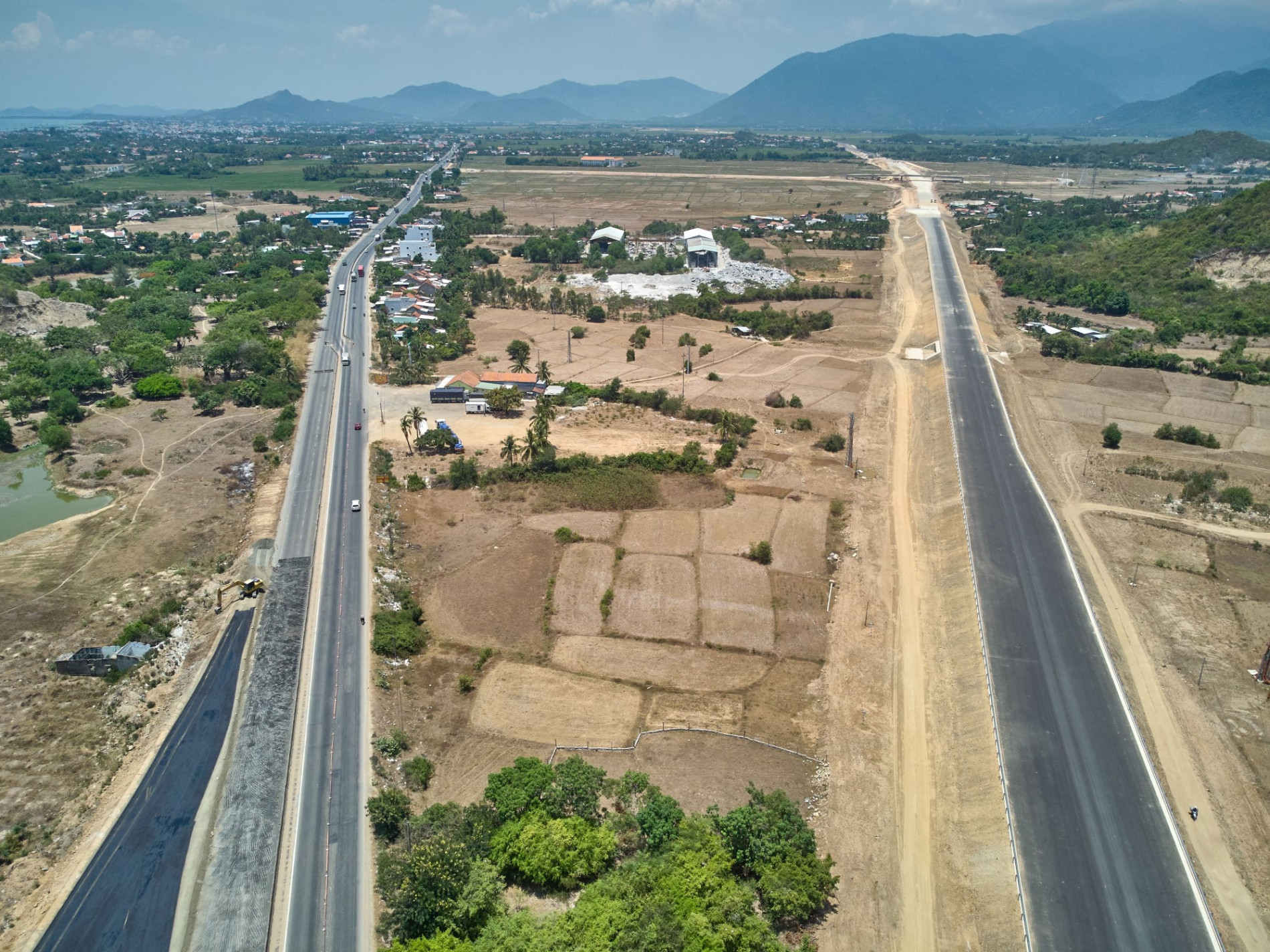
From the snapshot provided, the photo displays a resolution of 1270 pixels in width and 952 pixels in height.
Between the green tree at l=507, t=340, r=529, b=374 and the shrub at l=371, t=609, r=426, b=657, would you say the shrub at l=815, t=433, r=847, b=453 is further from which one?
the shrub at l=371, t=609, r=426, b=657

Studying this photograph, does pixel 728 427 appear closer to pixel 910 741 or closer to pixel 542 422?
pixel 542 422

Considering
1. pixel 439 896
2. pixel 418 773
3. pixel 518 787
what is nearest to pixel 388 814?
pixel 418 773

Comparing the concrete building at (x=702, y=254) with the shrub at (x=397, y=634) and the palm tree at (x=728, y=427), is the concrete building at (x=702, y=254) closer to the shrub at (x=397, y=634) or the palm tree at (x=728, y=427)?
the palm tree at (x=728, y=427)

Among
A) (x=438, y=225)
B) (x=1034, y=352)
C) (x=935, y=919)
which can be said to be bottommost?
(x=935, y=919)

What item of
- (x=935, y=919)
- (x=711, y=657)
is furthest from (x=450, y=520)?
(x=935, y=919)

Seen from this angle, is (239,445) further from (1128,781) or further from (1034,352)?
(1034,352)

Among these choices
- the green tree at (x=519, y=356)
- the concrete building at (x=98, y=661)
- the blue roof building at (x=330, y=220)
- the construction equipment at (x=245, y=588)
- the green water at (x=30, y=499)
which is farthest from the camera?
the blue roof building at (x=330, y=220)

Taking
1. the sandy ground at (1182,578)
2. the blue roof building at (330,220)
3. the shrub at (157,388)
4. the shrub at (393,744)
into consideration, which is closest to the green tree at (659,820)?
the shrub at (393,744)
